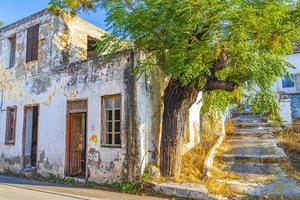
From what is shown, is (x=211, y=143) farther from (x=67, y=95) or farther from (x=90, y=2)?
(x=90, y=2)

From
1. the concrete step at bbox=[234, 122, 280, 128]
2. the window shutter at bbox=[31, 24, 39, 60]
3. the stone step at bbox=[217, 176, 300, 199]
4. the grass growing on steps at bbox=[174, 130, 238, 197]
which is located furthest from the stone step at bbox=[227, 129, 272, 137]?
the window shutter at bbox=[31, 24, 39, 60]

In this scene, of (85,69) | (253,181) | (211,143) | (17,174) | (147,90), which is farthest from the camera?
(211,143)

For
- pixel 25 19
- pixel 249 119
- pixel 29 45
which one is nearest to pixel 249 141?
pixel 249 119

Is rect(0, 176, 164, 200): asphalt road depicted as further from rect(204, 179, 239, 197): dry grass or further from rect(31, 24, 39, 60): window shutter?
rect(31, 24, 39, 60): window shutter

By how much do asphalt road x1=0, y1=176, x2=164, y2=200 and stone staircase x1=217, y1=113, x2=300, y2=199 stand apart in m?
2.75

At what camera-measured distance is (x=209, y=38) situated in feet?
24.7

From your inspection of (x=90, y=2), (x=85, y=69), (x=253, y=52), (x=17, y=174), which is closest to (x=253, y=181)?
(x=253, y=52)

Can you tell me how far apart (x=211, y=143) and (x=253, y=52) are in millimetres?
6028

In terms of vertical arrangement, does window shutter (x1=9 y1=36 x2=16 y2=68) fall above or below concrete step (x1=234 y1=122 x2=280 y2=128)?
above

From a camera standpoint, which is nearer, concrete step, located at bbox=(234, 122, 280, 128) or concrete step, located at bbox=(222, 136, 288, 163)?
concrete step, located at bbox=(222, 136, 288, 163)

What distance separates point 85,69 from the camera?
10219mm

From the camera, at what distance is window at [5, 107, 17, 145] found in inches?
491

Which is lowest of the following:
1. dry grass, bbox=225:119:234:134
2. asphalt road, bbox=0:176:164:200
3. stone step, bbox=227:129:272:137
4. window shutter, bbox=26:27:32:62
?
asphalt road, bbox=0:176:164:200

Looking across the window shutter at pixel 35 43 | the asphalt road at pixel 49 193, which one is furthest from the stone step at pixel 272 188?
the window shutter at pixel 35 43
